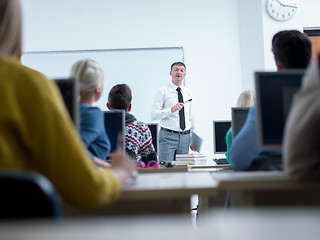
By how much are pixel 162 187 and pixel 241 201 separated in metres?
0.33

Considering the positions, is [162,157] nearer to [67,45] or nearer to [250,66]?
[250,66]

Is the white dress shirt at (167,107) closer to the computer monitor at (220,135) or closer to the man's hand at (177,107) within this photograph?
the man's hand at (177,107)

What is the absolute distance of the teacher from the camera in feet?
17.5

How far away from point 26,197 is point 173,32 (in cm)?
589

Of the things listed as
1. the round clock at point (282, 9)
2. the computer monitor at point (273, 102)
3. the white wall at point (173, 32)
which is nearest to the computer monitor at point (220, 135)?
the round clock at point (282, 9)

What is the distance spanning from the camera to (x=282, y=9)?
A: 216 inches

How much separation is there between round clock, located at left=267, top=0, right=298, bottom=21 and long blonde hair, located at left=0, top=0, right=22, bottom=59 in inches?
190

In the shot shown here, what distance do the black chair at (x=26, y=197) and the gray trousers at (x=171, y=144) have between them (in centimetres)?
430

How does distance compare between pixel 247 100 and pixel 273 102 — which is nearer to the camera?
pixel 273 102

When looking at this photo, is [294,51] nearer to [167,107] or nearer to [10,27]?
[10,27]

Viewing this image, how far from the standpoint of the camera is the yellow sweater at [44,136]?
1.04 meters

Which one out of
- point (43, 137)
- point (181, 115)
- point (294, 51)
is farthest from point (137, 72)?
point (43, 137)

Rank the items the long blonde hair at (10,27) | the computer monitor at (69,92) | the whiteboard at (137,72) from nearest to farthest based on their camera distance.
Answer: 1. the long blonde hair at (10,27)
2. the computer monitor at (69,92)
3. the whiteboard at (137,72)

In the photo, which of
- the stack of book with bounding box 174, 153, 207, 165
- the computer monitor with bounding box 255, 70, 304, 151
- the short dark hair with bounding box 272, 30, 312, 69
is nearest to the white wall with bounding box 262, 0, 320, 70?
the stack of book with bounding box 174, 153, 207, 165
